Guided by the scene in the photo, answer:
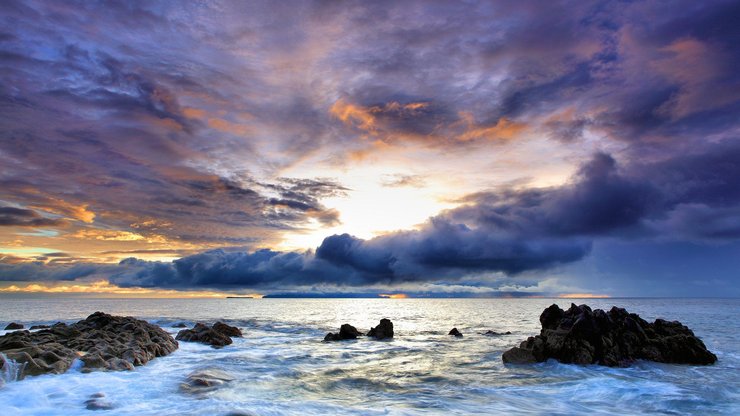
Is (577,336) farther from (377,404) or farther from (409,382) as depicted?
(377,404)

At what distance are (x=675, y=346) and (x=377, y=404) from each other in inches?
998

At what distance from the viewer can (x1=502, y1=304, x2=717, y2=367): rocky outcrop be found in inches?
1180

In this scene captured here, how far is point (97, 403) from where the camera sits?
660 inches

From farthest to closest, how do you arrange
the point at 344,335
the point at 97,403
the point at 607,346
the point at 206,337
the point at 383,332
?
1. the point at 383,332
2. the point at 344,335
3. the point at 206,337
4. the point at 607,346
5. the point at 97,403

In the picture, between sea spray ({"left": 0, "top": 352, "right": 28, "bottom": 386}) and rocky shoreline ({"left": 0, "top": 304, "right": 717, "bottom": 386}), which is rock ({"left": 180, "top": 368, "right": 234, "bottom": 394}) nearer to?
rocky shoreline ({"left": 0, "top": 304, "right": 717, "bottom": 386})

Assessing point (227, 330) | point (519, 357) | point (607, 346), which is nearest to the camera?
point (607, 346)

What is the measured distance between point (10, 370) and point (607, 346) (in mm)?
35803

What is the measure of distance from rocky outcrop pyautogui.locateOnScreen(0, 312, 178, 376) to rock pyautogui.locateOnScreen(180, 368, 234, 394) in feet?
14.6

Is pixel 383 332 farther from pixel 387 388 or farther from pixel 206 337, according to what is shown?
pixel 387 388

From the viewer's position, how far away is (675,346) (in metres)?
31.0

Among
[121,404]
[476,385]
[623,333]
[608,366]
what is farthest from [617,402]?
[121,404]

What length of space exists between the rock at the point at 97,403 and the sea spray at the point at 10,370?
4887 millimetres

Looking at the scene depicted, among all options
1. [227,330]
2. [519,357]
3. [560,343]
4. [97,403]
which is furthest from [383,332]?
[97,403]

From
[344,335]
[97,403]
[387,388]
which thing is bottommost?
[344,335]
